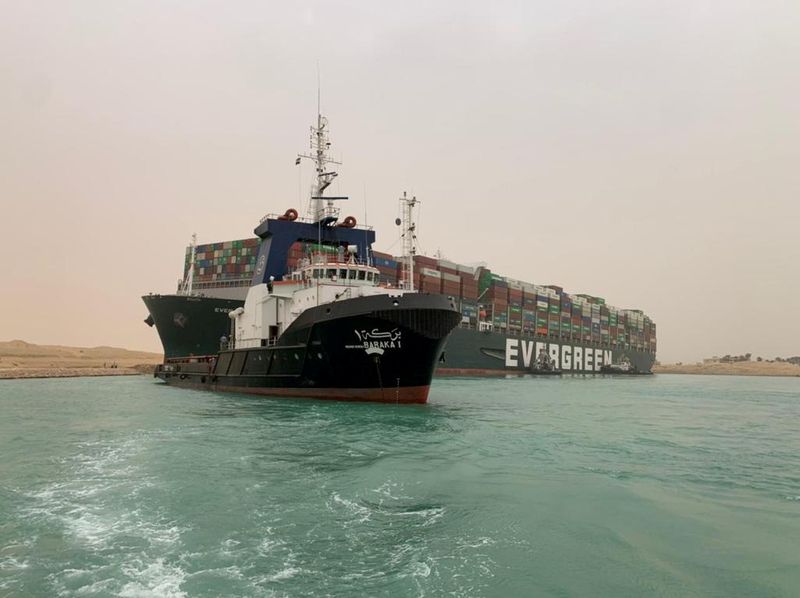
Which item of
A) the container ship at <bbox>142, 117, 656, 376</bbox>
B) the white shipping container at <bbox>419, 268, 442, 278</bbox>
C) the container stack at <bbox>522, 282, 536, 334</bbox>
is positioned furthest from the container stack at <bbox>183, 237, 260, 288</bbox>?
the container stack at <bbox>522, 282, 536, 334</bbox>

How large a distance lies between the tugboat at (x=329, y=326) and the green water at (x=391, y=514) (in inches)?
250

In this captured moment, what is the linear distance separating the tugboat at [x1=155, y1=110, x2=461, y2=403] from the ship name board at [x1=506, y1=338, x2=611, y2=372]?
46461 millimetres

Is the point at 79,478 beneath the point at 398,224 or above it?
beneath

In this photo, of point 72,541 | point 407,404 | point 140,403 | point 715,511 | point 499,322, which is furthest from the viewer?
point 499,322

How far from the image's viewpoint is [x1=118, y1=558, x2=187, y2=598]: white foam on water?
4.86m

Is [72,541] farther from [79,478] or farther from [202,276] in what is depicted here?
[202,276]

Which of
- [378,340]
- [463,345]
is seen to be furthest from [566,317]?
[378,340]

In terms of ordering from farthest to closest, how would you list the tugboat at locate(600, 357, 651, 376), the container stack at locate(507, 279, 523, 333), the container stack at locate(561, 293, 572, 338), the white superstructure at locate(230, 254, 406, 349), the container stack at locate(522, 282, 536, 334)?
1. the tugboat at locate(600, 357, 651, 376)
2. the container stack at locate(561, 293, 572, 338)
3. the container stack at locate(522, 282, 536, 334)
4. the container stack at locate(507, 279, 523, 333)
5. the white superstructure at locate(230, 254, 406, 349)

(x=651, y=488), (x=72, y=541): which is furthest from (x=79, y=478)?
(x=651, y=488)

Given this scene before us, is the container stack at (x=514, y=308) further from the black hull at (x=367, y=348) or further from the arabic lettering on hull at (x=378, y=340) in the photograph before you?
the arabic lettering on hull at (x=378, y=340)

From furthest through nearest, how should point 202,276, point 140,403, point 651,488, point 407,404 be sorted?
1. point 202,276
2. point 140,403
3. point 407,404
4. point 651,488

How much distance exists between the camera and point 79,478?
370 inches

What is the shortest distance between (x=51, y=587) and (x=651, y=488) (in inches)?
346

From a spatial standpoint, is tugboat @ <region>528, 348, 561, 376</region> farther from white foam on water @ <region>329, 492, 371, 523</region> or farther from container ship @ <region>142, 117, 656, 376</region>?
white foam on water @ <region>329, 492, 371, 523</region>
